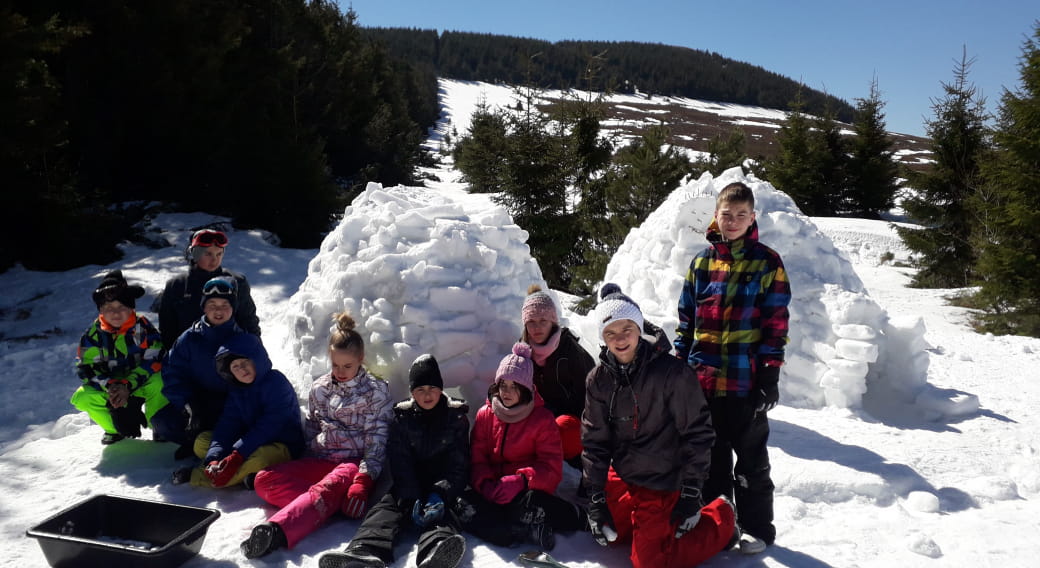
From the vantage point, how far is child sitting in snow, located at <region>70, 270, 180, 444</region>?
3311mm

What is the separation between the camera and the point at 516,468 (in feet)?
9.27

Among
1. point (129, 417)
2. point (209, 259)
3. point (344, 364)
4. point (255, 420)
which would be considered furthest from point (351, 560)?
point (209, 259)

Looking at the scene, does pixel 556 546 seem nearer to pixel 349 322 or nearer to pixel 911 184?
pixel 349 322

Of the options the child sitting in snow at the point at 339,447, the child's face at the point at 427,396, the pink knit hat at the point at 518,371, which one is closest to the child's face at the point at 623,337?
the pink knit hat at the point at 518,371

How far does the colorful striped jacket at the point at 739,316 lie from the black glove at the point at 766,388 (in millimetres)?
32

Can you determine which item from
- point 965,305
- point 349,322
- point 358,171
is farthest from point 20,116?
point 965,305

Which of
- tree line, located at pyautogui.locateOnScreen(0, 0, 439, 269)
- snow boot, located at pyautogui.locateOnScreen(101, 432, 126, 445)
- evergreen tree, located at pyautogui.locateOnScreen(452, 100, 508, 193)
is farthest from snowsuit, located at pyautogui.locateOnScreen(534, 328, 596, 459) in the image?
evergreen tree, located at pyautogui.locateOnScreen(452, 100, 508, 193)

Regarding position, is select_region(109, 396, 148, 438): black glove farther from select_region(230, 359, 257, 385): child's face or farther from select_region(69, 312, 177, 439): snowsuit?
select_region(230, 359, 257, 385): child's face

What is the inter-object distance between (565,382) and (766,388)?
104 cm

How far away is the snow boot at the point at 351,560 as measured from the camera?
2.32 meters

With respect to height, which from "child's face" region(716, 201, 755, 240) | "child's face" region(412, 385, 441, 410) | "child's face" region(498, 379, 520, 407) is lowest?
"child's face" region(412, 385, 441, 410)

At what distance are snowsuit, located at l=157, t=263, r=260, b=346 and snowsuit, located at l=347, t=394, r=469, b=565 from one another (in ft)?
4.00

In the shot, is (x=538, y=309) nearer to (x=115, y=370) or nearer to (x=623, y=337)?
(x=623, y=337)

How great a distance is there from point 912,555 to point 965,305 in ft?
28.0
